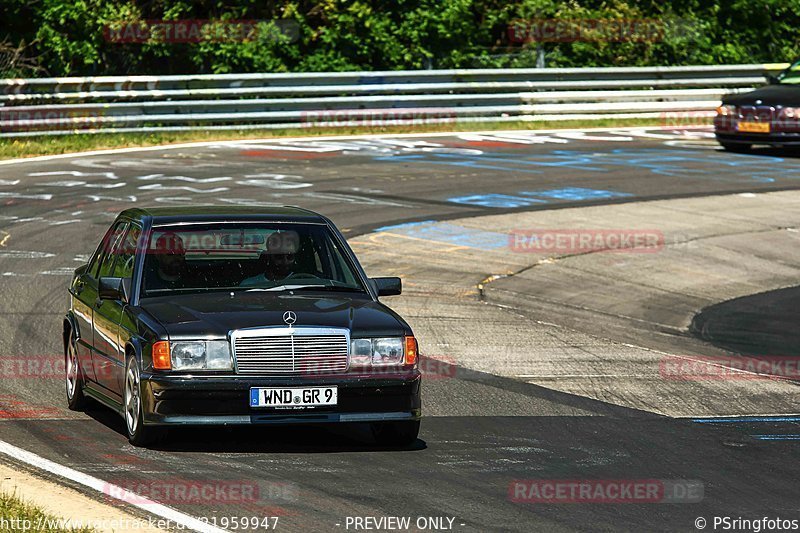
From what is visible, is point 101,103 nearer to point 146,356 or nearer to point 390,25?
point 390,25

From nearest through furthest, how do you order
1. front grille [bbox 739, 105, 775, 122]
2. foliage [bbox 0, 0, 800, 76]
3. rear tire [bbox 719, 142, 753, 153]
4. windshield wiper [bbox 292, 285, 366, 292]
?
windshield wiper [bbox 292, 285, 366, 292] < front grille [bbox 739, 105, 775, 122] < rear tire [bbox 719, 142, 753, 153] < foliage [bbox 0, 0, 800, 76]

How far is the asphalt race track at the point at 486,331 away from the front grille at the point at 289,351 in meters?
0.51

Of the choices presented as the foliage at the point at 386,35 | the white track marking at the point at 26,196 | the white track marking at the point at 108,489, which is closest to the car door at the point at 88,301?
the white track marking at the point at 108,489

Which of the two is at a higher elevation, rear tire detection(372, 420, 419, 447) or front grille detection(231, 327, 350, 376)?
front grille detection(231, 327, 350, 376)

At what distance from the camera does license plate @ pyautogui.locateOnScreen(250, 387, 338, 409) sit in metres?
8.14

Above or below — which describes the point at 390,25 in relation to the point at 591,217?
above

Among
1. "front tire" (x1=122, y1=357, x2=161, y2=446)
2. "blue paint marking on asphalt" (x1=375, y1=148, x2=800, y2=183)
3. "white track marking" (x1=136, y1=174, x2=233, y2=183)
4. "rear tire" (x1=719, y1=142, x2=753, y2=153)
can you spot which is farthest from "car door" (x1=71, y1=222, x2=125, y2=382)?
"rear tire" (x1=719, y1=142, x2=753, y2=153)

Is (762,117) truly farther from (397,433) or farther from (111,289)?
(111,289)

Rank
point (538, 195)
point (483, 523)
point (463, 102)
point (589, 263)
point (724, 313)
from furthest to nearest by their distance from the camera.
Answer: point (463, 102)
point (538, 195)
point (589, 263)
point (724, 313)
point (483, 523)

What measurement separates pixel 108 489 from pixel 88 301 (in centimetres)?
266

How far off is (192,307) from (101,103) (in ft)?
60.5

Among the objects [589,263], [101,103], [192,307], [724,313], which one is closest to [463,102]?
[101,103]

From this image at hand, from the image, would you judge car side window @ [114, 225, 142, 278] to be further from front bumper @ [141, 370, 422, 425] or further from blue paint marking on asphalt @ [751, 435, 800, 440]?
blue paint marking on asphalt @ [751, 435, 800, 440]

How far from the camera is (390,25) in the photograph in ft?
100
